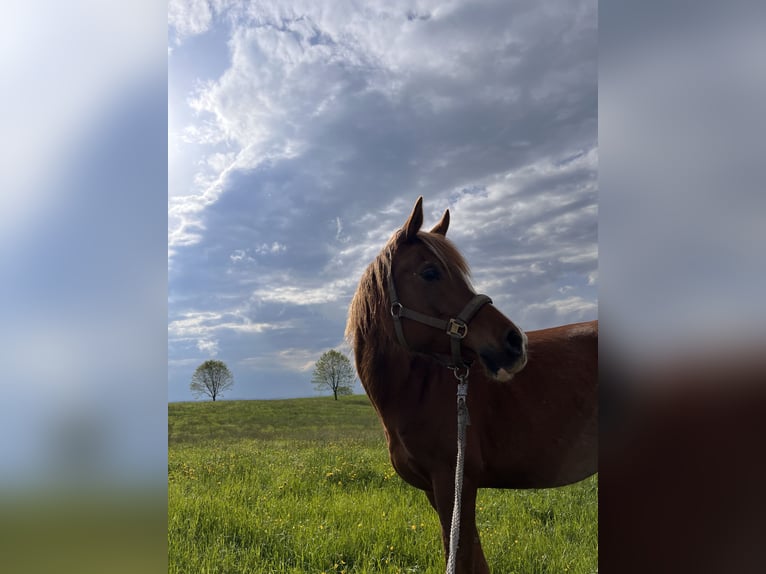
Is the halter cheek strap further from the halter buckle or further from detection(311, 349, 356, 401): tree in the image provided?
detection(311, 349, 356, 401): tree

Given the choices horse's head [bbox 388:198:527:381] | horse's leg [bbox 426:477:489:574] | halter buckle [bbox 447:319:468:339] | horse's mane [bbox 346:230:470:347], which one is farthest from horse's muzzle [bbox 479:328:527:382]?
horse's leg [bbox 426:477:489:574]

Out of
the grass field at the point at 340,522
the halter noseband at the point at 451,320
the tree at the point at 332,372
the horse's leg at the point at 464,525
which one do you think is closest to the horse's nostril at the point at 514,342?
the halter noseband at the point at 451,320

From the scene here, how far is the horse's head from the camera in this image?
2.88 m

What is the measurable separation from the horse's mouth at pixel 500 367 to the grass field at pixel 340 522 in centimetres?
195

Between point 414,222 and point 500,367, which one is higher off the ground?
point 414,222

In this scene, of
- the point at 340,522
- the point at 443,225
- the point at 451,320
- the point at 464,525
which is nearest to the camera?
the point at 464,525

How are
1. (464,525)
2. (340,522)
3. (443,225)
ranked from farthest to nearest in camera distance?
1. (340,522)
2. (443,225)
3. (464,525)

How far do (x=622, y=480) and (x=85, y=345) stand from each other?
1.36 metres

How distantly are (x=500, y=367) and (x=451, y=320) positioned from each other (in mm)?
412

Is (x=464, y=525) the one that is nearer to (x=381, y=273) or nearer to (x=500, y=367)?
(x=500, y=367)

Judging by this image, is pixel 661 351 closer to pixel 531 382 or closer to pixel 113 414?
pixel 113 414

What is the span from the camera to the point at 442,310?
2.99 metres

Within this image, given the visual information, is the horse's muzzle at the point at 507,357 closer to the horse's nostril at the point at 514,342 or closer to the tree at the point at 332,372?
the horse's nostril at the point at 514,342

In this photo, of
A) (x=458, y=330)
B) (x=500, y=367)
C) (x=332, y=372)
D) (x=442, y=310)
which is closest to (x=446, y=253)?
(x=442, y=310)
